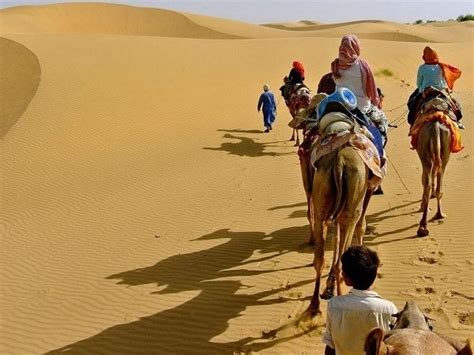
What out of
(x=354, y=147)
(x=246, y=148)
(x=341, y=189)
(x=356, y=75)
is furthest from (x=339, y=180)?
(x=246, y=148)

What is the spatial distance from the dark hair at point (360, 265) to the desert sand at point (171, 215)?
2.59 metres

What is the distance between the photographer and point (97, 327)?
687cm

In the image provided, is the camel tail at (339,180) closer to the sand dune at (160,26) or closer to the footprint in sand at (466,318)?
the footprint in sand at (466,318)

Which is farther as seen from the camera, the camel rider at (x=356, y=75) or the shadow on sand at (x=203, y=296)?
the camel rider at (x=356, y=75)

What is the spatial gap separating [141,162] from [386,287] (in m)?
9.24

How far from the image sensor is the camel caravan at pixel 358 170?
2.78 m

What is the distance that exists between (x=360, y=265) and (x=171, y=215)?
26.2 ft

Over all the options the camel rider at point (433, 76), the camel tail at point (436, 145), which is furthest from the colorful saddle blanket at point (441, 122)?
the camel rider at point (433, 76)

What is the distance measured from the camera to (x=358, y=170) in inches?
227

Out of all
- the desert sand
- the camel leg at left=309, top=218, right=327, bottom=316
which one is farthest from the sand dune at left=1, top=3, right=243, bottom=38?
the camel leg at left=309, top=218, right=327, bottom=316

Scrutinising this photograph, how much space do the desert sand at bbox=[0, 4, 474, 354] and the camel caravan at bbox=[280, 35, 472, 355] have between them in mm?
819

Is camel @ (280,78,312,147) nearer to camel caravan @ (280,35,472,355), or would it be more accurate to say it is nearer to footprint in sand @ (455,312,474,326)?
camel caravan @ (280,35,472,355)

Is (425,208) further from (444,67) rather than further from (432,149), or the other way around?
(444,67)

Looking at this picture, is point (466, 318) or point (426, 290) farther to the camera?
point (426, 290)
